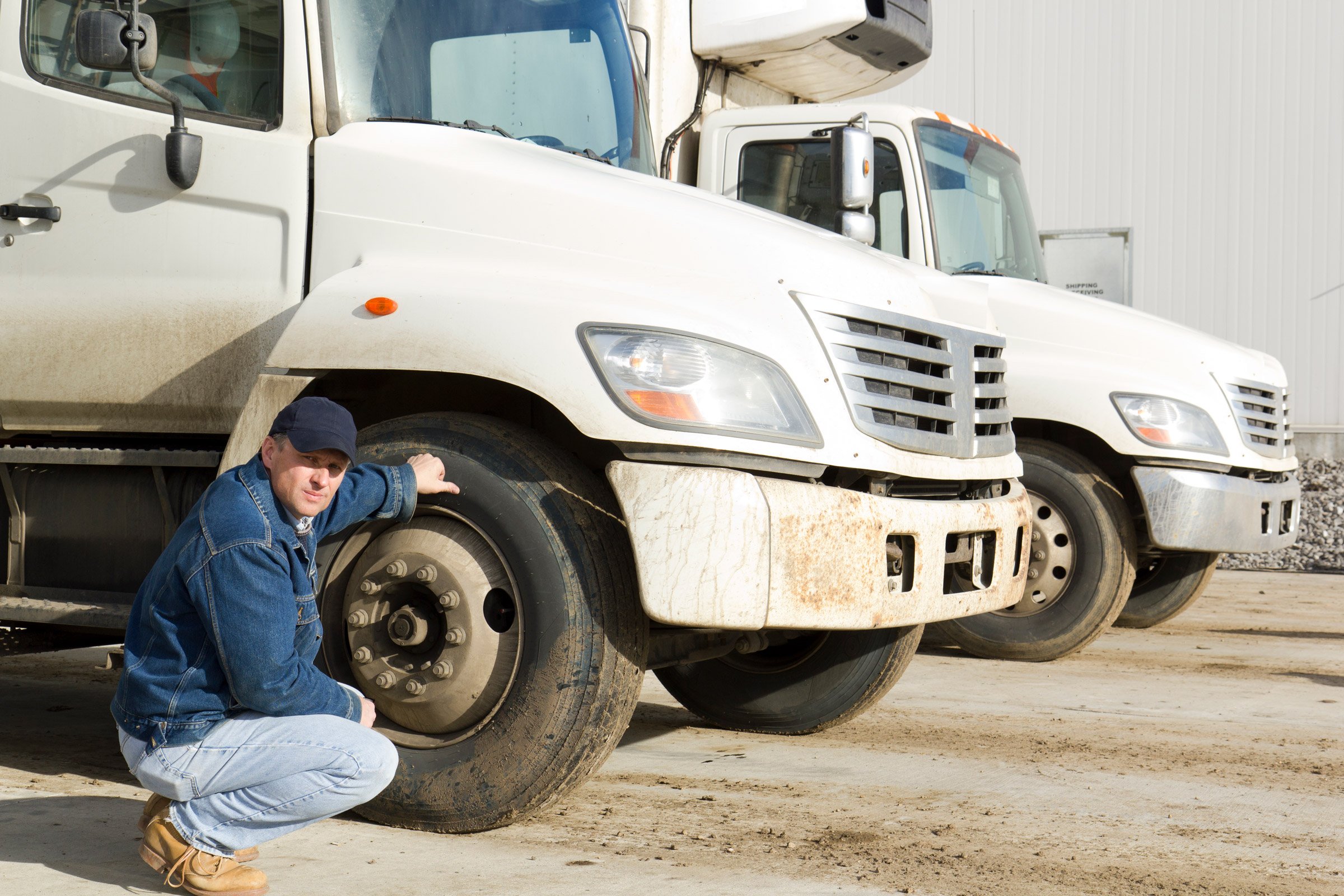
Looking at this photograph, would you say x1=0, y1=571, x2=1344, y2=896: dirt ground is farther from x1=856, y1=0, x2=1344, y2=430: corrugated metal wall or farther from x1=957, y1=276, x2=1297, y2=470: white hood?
x1=856, y1=0, x2=1344, y2=430: corrugated metal wall

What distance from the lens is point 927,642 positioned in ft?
26.3

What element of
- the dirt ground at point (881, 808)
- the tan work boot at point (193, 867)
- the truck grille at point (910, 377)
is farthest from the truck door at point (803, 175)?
the tan work boot at point (193, 867)

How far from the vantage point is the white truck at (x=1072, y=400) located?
7238mm

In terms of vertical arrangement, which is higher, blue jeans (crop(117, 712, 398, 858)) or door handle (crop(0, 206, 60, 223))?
door handle (crop(0, 206, 60, 223))

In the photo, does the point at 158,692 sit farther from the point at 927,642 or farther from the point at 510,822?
the point at 927,642

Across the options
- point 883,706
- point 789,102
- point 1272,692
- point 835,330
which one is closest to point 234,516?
point 835,330

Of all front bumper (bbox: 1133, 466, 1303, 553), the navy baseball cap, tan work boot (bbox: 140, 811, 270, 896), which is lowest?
tan work boot (bbox: 140, 811, 270, 896)

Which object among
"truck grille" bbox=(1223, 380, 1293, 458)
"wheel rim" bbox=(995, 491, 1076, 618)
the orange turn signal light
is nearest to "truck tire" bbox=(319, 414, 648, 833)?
the orange turn signal light

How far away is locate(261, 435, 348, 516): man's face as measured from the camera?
130 inches

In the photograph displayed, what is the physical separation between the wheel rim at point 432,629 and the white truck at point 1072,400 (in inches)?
152

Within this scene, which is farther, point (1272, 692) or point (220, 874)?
point (1272, 692)

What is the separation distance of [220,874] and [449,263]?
176cm

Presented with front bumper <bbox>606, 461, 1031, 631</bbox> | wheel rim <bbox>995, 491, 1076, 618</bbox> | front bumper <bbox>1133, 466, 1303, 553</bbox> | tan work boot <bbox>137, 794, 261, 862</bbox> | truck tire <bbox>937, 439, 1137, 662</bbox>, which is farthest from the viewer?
wheel rim <bbox>995, 491, 1076, 618</bbox>

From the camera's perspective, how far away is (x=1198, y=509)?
718 centimetres
